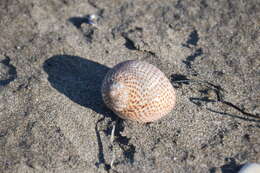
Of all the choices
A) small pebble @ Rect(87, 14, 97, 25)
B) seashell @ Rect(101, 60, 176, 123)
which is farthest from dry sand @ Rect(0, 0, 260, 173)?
seashell @ Rect(101, 60, 176, 123)

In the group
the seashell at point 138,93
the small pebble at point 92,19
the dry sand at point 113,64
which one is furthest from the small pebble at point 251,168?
the small pebble at point 92,19

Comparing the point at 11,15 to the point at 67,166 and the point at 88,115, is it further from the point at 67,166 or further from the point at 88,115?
the point at 67,166

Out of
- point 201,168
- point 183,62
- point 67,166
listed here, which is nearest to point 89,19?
point 183,62

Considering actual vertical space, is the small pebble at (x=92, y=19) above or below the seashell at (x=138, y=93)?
below

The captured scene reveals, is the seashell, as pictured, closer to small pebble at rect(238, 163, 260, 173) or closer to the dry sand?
the dry sand

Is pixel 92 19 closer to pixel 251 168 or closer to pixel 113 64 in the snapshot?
pixel 113 64

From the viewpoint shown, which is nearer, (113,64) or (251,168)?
(251,168)

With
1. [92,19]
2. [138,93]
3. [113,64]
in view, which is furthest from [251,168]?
[92,19]

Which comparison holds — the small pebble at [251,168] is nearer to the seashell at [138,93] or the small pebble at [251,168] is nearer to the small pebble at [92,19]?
the seashell at [138,93]
